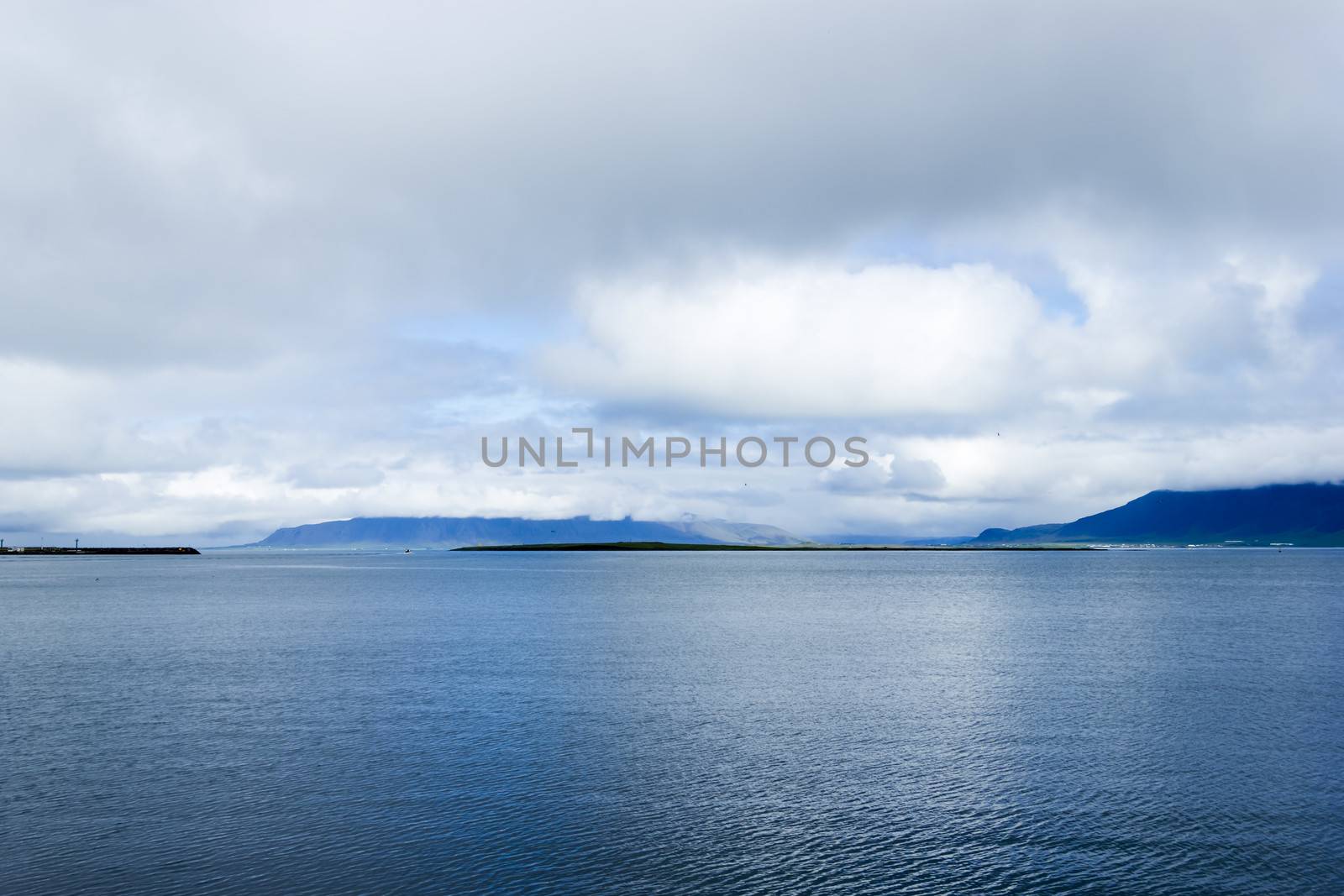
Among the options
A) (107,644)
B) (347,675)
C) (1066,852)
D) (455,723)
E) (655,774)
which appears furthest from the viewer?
(107,644)

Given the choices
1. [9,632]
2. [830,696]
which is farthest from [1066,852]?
[9,632]

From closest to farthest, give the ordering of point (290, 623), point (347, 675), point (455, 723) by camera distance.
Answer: point (455, 723)
point (347, 675)
point (290, 623)

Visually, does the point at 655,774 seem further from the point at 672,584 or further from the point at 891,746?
the point at 672,584

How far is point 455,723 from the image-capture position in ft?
151

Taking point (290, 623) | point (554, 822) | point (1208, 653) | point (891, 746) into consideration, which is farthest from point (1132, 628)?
point (290, 623)

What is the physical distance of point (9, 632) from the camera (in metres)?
94.7

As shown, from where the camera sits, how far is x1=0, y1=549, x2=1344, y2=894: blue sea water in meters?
26.9

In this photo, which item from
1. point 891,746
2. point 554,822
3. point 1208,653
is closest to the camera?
point 554,822

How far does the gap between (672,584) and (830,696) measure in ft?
469

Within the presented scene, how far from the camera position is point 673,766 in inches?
1490

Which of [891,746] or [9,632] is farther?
[9,632]

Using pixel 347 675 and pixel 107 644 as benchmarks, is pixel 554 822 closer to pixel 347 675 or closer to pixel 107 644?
pixel 347 675

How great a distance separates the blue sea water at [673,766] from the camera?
2692 cm

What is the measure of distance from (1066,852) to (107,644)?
83.3 metres
